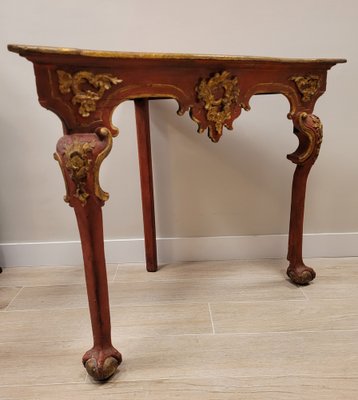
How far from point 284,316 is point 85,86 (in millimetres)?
788

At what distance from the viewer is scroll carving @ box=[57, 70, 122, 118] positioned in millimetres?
649

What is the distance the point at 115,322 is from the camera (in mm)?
979

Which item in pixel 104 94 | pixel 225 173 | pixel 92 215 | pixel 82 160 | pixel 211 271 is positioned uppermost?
pixel 104 94

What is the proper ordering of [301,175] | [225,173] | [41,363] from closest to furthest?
[41,363] < [301,175] < [225,173]

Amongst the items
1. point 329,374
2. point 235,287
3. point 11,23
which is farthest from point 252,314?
point 11,23

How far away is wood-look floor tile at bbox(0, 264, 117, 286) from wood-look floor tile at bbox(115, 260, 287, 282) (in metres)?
0.08

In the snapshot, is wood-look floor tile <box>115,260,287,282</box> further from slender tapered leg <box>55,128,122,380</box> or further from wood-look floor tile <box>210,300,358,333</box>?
slender tapered leg <box>55,128,122,380</box>

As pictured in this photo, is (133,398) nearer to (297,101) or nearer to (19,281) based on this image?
(19,281)

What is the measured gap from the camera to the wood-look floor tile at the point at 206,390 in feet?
2.29

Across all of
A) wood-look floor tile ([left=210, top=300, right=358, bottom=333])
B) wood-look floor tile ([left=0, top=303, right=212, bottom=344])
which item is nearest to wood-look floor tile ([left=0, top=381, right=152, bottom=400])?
wood-look floor tile ([left=0, top=303, right=212, bottom=344])

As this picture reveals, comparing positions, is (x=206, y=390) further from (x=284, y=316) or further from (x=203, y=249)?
(x=203, y=249)

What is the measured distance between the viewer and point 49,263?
136cm

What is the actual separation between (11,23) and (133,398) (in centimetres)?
120

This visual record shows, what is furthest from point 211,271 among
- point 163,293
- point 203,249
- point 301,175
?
point 301,175
